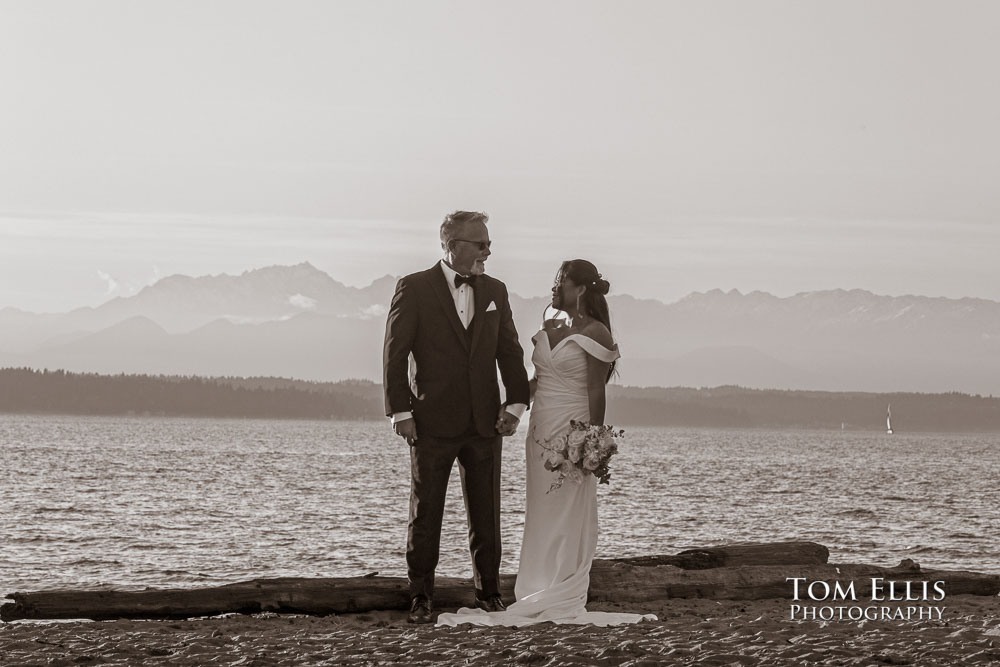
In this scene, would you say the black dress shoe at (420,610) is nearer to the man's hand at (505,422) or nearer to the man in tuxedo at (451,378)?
the man in tuxedo at (451,378)

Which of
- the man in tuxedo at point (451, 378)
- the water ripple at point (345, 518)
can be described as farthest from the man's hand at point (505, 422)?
the water ripple at point (345, 518)

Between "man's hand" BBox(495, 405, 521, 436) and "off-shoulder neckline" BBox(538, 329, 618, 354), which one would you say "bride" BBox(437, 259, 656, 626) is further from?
"man's hand" BBox(495, 405, 521, 436)

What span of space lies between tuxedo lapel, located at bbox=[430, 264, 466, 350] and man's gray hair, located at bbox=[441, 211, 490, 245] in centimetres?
28

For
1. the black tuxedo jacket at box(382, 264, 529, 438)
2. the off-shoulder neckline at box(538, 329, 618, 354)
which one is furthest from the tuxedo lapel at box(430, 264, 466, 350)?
the off-shoulder neckline at box(538, 329, 618, 354)

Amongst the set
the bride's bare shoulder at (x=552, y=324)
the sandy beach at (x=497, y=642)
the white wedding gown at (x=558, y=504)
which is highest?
the bride's bare shoulder at (x=552, y=324)

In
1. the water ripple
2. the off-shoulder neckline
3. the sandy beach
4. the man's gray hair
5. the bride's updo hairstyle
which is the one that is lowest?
the water ripple

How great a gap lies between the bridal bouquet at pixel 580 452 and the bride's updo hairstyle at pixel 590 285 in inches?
17.9

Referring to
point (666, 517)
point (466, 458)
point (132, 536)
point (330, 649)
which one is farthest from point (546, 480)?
point (666, 517)

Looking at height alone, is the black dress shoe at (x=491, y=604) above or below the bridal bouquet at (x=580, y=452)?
below

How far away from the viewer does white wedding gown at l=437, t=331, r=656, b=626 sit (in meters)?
9.37

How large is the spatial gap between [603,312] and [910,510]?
132 feet

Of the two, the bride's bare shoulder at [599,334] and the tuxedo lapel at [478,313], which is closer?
the tuxedo lapel at [478,313]

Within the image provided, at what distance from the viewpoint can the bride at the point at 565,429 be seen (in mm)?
9367

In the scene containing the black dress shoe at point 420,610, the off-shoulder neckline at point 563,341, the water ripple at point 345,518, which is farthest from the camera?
the water ripple at point 345,518
